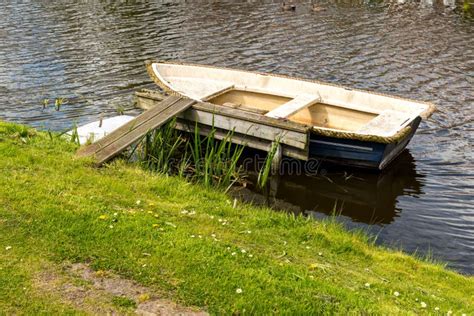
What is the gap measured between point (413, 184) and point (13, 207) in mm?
8341

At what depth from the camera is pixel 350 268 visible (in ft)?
23.3

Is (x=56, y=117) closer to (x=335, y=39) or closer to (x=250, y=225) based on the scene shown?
(x=250, y=225)

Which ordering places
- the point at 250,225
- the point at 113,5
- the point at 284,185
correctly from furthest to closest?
the point at 113,5, the point at 284,185, the point at 250,225

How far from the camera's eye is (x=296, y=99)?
13.4 m

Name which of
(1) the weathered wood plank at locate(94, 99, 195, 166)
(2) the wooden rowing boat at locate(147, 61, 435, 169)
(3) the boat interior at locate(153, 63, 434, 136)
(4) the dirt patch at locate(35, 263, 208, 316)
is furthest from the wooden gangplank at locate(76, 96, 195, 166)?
(4) the dirt patch at locate(35, 263, 208, 316)

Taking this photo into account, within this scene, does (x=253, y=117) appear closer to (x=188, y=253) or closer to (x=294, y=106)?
(x=294, y=106)

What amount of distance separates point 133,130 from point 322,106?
497 cm

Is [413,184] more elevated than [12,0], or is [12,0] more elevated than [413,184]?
[12,0]

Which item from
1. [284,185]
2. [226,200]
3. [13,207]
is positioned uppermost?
[13,207]

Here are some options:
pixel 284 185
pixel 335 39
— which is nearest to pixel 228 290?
pixel 284 185

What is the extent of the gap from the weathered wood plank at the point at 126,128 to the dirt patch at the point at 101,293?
4.34 metres

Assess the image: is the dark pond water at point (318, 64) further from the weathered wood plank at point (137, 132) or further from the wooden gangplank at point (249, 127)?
the weathered wood plank at point (137, 132)

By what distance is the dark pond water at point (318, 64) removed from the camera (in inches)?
444

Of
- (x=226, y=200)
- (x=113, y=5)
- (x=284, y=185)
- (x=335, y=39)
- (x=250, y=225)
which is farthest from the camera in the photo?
(x=113, y=5)
